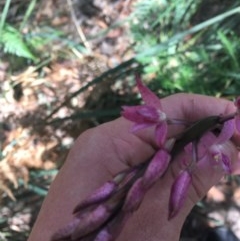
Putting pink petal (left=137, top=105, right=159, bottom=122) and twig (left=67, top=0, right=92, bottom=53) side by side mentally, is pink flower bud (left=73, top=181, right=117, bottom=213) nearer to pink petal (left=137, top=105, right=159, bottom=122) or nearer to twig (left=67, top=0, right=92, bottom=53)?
pink petal (left=137, top=105, right=159, bottom=122)

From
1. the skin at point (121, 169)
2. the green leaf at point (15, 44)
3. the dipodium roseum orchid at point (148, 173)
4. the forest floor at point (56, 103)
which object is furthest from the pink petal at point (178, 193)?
the green leaf at point (15, 44)

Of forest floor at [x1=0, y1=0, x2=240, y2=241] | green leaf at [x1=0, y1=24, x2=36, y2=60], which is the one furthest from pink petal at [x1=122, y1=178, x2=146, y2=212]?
green leaf at [x1=0, y1=24, x2=36, y2=60]

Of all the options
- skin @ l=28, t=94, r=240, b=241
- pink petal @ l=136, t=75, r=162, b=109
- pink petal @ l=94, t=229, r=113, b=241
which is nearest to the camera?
pink petal @ l=94, t=229, r=113, b=241

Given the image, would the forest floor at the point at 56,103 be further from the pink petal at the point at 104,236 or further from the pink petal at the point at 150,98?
the pink petal at the point at 104,236


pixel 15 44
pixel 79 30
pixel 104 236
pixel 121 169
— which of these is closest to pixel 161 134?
pixel 104 236

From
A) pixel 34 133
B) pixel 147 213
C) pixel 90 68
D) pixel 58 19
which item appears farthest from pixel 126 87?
pixel 147 213

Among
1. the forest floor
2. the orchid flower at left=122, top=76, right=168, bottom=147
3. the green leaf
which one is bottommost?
the forest floor

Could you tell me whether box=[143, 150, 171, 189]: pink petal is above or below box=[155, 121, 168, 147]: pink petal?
below

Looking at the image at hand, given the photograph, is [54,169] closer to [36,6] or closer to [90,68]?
[90,68]
